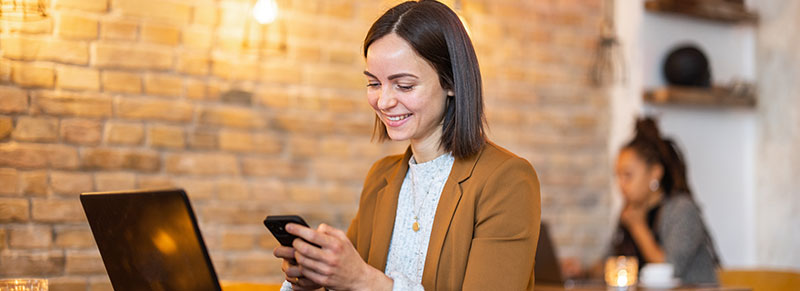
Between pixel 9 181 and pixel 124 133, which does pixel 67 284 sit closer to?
pixel 9 181

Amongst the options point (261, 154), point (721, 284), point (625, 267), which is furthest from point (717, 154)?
point (261, 154)

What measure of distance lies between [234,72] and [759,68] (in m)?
3.21

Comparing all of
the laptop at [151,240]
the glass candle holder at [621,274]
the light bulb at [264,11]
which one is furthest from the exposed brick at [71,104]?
the glass candle holder at [621,274]

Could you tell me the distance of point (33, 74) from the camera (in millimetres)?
2982

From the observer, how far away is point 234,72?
3482 mm

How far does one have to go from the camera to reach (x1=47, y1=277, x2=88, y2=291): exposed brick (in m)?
3.05

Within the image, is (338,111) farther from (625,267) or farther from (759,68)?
(759,68)

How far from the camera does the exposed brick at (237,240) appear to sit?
3.47 metres

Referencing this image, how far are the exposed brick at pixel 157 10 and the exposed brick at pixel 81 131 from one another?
433mm

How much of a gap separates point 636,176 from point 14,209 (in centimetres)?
274

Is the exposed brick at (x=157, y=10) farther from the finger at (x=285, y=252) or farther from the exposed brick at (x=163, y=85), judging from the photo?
the finger at (x=285, y=252)

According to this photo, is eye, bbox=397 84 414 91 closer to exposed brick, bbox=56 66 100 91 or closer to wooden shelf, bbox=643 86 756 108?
exposed brick, bbox=56 66 100 91

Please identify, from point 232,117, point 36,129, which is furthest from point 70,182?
point 232,117

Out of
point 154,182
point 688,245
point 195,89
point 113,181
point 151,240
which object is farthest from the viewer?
point 688,245
